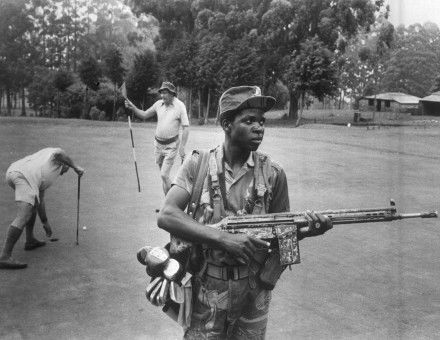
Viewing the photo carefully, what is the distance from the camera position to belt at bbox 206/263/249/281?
290 centimetres

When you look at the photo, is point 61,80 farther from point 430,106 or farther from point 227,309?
point 227,309

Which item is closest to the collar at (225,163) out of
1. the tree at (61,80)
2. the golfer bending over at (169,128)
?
the golfer bending over at (169,128)

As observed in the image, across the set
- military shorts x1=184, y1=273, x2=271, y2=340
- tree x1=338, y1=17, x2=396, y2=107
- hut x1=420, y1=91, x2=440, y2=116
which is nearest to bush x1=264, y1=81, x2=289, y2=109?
tree x1=338, y1=17, x2=396, y2=107

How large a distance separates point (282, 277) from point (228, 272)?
139 inches

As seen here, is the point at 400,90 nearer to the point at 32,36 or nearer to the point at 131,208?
the point at 32,36

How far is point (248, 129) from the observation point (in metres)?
2.98

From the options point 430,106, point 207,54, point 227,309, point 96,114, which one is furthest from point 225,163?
point 430,106

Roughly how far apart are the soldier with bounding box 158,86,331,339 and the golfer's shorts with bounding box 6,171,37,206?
4089 mm

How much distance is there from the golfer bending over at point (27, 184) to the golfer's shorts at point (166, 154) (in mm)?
2971

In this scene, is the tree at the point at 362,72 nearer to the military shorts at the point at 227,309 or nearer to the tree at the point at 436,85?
the tree at the point at 436,85

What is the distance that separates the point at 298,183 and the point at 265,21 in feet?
104

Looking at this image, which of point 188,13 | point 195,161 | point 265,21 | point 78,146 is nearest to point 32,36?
point 188,13

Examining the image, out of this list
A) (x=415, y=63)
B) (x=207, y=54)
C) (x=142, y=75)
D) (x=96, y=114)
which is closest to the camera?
(x=207, y=54)

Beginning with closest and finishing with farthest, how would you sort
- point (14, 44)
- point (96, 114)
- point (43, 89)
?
1. point (96, 114)
2. point (14, 44)
3. point (43, 89)
